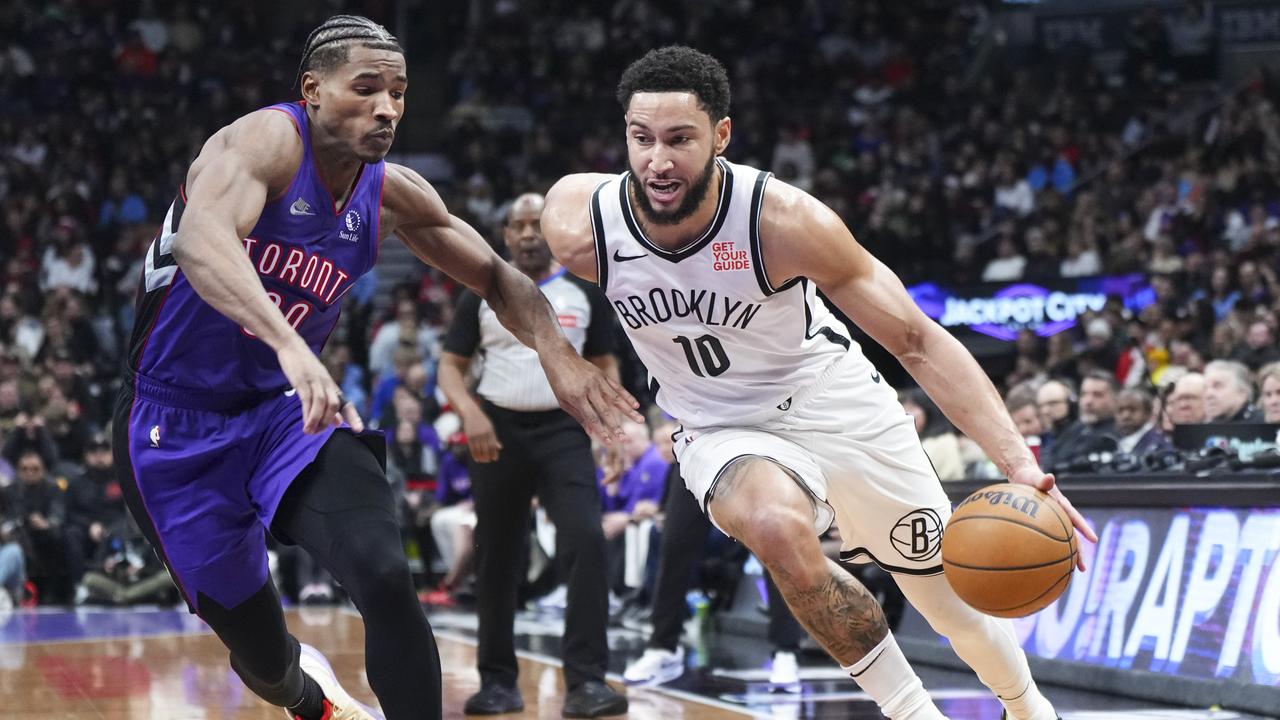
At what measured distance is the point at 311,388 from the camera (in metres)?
3.34

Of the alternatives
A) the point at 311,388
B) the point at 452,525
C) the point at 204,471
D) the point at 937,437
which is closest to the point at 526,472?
the point at 204,471

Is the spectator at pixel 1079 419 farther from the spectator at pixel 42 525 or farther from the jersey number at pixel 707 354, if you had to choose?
the spectator at pixel 42 525

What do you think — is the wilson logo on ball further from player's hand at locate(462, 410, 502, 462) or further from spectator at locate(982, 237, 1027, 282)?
spectator at locate(982, 237, 1027, 282)

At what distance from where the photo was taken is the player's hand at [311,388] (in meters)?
3.31

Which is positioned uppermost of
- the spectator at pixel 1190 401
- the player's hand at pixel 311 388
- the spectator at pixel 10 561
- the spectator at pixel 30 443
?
the player's hand at pixel 311 388

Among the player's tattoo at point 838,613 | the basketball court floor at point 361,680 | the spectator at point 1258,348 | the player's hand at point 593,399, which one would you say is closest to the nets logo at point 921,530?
the player's tattoo at point 838,613

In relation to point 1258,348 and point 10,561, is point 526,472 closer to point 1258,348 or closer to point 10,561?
point 1258,348

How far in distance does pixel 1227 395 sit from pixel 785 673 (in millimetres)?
2963

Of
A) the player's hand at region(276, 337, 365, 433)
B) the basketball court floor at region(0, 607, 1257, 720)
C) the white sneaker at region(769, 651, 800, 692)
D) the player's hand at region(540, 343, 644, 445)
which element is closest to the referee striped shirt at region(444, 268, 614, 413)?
the basketball court floor at region(0, 607, 1257, 720)

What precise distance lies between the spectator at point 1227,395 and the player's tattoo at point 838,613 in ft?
14.5

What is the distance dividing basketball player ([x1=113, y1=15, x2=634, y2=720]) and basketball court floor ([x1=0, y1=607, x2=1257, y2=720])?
2.24m

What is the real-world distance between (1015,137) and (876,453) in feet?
49.7

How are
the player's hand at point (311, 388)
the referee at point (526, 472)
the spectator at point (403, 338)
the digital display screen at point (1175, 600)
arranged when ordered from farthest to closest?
the spectator at point (403, 338) → the referee at point (526, 472) → the digital display screen at point (1175, 600) → the player's hand at point (311, 388)

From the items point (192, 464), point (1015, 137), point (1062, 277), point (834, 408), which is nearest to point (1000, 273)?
point (1062, 277)
